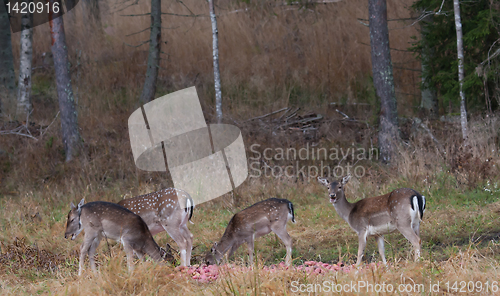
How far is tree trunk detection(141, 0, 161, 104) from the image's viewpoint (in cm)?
1744

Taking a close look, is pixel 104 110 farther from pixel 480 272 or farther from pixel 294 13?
pixel 480 272

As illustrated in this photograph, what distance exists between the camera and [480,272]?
5438 mm

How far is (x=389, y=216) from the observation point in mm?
7254

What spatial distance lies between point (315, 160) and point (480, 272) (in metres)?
9.19

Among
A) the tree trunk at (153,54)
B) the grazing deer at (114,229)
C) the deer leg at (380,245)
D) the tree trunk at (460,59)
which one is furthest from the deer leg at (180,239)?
the tree trunk at (153,54)

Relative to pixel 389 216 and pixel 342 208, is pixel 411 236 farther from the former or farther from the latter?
pixel 342 208

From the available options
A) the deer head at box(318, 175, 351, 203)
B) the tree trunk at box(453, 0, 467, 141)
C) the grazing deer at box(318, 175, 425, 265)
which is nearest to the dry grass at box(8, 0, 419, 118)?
the tree trunk at box(453, 0, 467, 141)

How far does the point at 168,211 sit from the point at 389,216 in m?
3.42

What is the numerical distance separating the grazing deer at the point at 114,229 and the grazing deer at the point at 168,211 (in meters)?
1.03

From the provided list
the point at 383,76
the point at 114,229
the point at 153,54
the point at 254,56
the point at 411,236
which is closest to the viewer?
the point at 411,236

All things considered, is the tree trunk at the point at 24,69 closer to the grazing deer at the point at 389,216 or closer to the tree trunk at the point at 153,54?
the tree trunk at the point at 153,54

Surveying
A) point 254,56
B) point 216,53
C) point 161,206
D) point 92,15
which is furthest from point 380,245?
point 92,15

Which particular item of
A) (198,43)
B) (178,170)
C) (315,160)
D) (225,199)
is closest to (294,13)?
(198,43)

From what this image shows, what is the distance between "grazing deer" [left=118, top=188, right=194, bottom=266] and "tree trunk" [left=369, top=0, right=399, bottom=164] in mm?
7352
